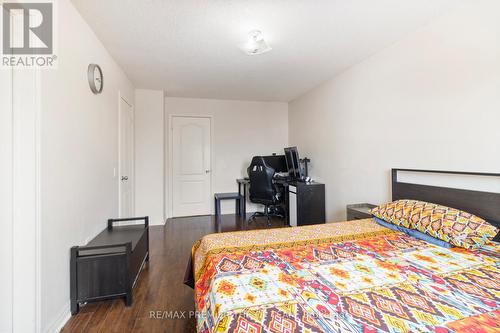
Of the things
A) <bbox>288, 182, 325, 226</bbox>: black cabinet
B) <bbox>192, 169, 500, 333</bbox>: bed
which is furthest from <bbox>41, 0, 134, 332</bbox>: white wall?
<bbox>288, 182, 325, 226</bbox>: black cabinet

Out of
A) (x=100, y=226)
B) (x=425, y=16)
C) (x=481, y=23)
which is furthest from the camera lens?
(x=100, y=226)

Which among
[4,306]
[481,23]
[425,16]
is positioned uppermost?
[425,16]

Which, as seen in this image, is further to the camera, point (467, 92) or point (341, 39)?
point (341, 39)

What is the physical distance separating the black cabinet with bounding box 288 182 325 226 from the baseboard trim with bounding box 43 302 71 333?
8.90ft

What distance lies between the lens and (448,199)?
187 cm

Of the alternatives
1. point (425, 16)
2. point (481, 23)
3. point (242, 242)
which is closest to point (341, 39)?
point (425, 16)

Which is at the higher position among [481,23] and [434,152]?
[481,23]

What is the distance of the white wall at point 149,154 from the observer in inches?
153

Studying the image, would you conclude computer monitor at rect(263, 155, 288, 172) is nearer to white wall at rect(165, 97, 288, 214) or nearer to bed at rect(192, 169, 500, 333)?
white wall at rect(165, 97, 288, 214)

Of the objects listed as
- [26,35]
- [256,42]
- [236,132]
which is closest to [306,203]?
[236,132]

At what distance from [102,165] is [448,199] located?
10.5ft

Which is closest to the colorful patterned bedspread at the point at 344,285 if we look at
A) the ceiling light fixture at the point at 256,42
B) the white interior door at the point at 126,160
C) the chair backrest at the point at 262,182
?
the ceiling light fixture at the point at 256,42

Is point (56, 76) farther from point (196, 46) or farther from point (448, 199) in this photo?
point (448, 199)

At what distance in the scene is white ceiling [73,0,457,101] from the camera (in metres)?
1.80
